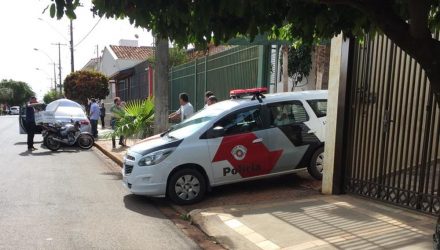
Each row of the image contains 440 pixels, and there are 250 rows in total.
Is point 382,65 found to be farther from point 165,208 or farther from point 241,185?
point 165,208

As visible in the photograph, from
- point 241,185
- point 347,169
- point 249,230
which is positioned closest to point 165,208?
point 241,185

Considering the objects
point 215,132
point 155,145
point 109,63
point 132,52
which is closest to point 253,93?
→ point 215,132

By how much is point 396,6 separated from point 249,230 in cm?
330

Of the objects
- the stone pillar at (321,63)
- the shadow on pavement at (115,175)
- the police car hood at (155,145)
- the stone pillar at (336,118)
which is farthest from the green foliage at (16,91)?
the stone pillar at (336,118)

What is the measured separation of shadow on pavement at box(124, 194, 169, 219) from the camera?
293 inches

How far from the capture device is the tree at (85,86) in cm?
3419

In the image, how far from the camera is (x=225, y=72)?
14.8 meters

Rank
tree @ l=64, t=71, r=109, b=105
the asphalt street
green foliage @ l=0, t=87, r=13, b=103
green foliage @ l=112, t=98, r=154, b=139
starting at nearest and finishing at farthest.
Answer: the asphalt street → green foliage @ l=112, t=98, r=154, b=139 → tree @ l=64, t=71, r=109, b=105 → green foliage @ l=0, t=87, r=13, b=103

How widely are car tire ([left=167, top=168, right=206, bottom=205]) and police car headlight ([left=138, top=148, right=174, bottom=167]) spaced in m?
0.35

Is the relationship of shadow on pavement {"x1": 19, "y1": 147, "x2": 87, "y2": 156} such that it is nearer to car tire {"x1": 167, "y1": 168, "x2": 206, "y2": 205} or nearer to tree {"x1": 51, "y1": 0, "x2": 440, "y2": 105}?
car tire {"x1": 167, "y1": 168, "x2": 206, "y2": 205}

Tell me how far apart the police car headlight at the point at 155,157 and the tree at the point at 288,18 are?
139 inches

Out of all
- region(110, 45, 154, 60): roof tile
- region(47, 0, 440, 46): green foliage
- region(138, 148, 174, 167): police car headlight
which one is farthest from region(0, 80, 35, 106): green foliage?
region(47, 0, 440, 46): green foliage

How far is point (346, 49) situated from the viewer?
7414mm

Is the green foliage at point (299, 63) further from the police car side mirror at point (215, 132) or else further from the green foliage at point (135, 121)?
the police car side mirror at point (215, 132)
